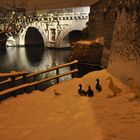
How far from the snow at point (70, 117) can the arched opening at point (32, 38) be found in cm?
4091

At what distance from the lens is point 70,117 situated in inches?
262

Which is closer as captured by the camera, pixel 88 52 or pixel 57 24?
pixel 88 52

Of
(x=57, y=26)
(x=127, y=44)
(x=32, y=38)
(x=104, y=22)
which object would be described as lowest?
(x=32, y=38)

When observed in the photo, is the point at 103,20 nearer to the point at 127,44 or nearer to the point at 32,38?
the point at 127,44

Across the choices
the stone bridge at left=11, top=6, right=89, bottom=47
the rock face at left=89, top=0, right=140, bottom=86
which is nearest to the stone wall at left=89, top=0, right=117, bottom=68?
the rock face at left=89, top=0, right=140, bottom=86

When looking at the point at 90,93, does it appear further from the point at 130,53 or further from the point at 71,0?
the point at 71,0

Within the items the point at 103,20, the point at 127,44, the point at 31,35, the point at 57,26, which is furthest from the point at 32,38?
the point at 127,44

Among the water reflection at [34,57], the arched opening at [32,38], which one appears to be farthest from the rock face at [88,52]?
the arched opening at [32,38]

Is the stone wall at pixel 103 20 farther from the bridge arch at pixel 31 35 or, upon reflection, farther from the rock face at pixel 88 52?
the bridge arch at pixel 31 35

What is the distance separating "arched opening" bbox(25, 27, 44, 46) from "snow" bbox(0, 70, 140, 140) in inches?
1611

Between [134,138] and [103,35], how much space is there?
1757 cm

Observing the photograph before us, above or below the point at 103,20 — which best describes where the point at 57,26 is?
below

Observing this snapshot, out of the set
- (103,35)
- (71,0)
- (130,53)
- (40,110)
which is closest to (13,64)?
(103,35)

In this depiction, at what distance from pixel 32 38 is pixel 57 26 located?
1086 centimetres
